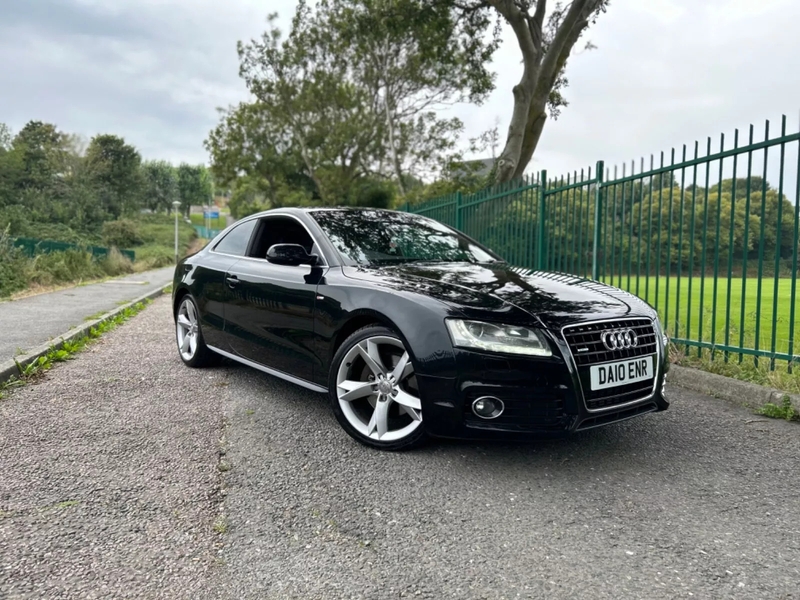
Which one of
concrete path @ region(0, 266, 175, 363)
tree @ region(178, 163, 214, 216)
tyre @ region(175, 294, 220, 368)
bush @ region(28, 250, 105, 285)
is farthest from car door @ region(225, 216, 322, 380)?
tree @ region(178, 163, 214, 216)

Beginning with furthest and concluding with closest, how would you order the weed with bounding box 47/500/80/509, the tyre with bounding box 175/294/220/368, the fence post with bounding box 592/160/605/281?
the fence post with bounding box 592/160/605/281, the tyre with bounding box 175/294/220/368, the weed with bounding box 47/500/80/509

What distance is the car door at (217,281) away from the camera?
16.0 ft

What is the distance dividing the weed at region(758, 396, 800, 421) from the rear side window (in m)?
4.09

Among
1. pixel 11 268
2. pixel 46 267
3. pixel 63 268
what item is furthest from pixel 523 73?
pixel 63 268

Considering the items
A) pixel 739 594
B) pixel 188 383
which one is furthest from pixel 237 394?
pixel 739 594

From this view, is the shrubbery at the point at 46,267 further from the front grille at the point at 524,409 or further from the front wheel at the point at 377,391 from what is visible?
the front grille at the point at 524,409

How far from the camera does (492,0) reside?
44.3ft

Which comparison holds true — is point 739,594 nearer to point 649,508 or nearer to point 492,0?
point 649,508

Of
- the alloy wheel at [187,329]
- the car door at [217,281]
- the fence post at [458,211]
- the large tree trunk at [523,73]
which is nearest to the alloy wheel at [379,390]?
the car door at [217,281]

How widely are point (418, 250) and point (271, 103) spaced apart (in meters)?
30.8

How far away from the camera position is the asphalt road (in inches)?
81.0

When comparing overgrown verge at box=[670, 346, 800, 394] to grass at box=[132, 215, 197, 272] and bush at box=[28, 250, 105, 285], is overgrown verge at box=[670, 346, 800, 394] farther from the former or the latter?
grass at box=[132, 215, 197, 272]

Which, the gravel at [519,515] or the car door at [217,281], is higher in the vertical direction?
the car door at [217,281]

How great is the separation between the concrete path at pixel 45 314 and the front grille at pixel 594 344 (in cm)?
511
